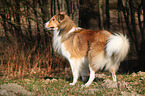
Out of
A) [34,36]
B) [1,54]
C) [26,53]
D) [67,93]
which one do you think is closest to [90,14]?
[34,36]

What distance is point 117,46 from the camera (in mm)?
4434

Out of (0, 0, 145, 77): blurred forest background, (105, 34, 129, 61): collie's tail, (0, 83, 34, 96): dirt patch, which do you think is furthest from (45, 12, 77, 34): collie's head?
(0, 83, 34, 96): dirt patch

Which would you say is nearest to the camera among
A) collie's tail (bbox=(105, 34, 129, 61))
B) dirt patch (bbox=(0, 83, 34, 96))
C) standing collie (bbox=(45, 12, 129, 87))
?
dirt patch (bbox=(0, 83, 34, 96))

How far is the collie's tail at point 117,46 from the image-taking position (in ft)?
14.6

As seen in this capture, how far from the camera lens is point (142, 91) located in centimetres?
417

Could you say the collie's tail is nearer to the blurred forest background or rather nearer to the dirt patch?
the dirt patch

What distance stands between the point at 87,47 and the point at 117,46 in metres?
0.90

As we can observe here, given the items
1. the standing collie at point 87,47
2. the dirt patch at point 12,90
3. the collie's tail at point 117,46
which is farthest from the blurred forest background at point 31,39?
the collie's tail at point 117,46

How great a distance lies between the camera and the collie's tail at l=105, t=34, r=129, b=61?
175 inches

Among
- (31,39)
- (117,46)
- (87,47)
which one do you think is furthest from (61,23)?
(31,39)

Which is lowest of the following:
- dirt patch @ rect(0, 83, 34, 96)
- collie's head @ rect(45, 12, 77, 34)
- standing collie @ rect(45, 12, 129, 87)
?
dirt patch @ rect(0, 83, 34, 96)

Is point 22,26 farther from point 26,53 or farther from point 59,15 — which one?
point 59,15

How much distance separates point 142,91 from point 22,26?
469 cm

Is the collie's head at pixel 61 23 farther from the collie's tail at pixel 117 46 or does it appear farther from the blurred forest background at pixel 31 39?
the blurred forest background at pixel 31 39
